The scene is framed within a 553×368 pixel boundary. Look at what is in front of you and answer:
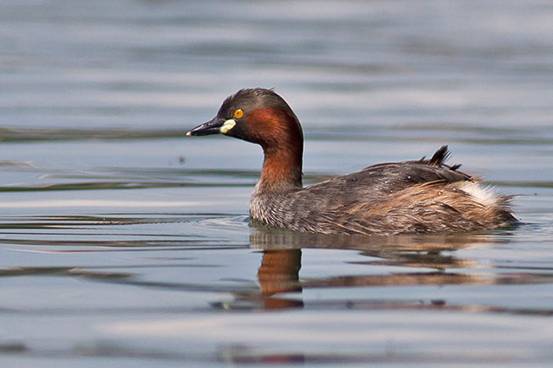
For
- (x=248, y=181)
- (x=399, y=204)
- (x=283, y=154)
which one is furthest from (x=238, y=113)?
(x=248, y=181)

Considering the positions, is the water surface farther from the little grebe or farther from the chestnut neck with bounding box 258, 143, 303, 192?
the chestnut neck with bounding box 258, 143, 303, 192

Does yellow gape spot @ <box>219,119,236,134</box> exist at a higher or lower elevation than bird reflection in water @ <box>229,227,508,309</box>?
higher

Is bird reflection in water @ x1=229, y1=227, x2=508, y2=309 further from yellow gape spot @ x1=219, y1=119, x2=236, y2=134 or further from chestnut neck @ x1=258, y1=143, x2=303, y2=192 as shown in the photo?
yellow gape spot @ x1=219, y1=119, x2=236, y2=134

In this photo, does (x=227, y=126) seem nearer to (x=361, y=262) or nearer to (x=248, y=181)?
(x=248, y=181)

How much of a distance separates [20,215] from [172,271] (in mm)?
2549

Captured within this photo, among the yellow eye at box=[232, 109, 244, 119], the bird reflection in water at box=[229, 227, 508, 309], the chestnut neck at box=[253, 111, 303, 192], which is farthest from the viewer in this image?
the yellow eye at box=[232, 109, 244, 119]

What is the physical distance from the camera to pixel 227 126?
439 inches

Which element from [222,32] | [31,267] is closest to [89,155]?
[31,267]

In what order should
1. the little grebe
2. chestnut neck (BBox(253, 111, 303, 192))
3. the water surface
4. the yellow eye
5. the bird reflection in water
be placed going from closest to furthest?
1. the water surface
2. the bird reflection in water
3. the little grebe
4. chestnut neck (BBox(253, 111, 303, 192))
5. the yellow eye

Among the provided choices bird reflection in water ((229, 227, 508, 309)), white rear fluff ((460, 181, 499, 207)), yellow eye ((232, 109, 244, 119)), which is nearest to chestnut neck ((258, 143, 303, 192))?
yellow eye ((232, 109, 244, 119))

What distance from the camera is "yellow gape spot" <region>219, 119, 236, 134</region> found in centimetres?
1112

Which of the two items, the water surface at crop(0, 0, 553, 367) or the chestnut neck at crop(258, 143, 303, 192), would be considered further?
the chestnut neck at crop(258, 143, 303, 192)

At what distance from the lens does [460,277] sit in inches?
333

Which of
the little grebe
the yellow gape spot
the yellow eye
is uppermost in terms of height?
the yellow eye
